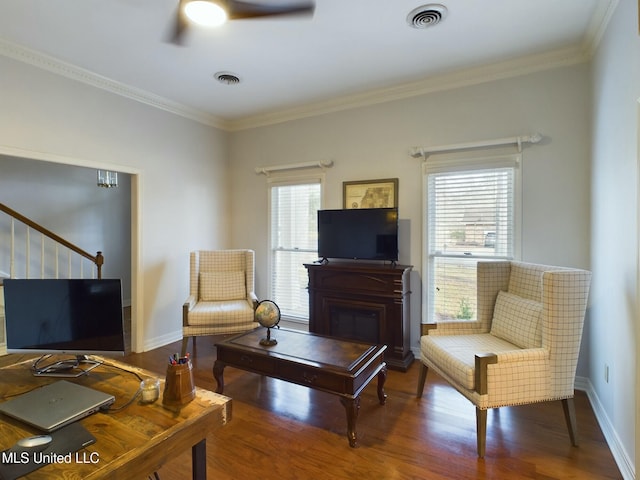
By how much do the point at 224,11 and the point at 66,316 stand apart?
186 cm

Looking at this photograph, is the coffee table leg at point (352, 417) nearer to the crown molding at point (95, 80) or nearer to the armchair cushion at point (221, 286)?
the armchair cushion at point (221, 286)

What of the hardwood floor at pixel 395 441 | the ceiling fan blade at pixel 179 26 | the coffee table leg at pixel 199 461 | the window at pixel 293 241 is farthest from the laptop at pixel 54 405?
the window at pixel 293 241

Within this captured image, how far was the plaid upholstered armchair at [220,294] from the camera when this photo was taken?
11.2 ft

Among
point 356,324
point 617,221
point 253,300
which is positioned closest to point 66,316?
point 253,300

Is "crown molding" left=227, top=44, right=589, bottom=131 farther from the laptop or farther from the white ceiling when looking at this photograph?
the laptop

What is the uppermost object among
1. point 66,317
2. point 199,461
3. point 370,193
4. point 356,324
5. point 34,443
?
point 370,193

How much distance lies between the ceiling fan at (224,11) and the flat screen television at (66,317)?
1.60 metres

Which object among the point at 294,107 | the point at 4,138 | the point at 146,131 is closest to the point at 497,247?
the point at 294,107

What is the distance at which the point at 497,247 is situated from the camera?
10.3 ft

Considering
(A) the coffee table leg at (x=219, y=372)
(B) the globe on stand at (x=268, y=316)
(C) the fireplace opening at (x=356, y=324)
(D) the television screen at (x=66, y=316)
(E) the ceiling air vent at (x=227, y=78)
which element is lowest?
(A) the coffee table leg at (x=219, y=372)

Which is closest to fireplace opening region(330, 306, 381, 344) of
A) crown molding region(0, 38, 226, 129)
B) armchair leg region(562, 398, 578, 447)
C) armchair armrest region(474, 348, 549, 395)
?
armchair armrest region(474, 348, 549, 395)

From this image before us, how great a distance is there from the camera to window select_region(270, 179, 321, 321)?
418 cm

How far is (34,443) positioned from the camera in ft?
3.16

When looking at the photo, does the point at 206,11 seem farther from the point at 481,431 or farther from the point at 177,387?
the point at 481,431
